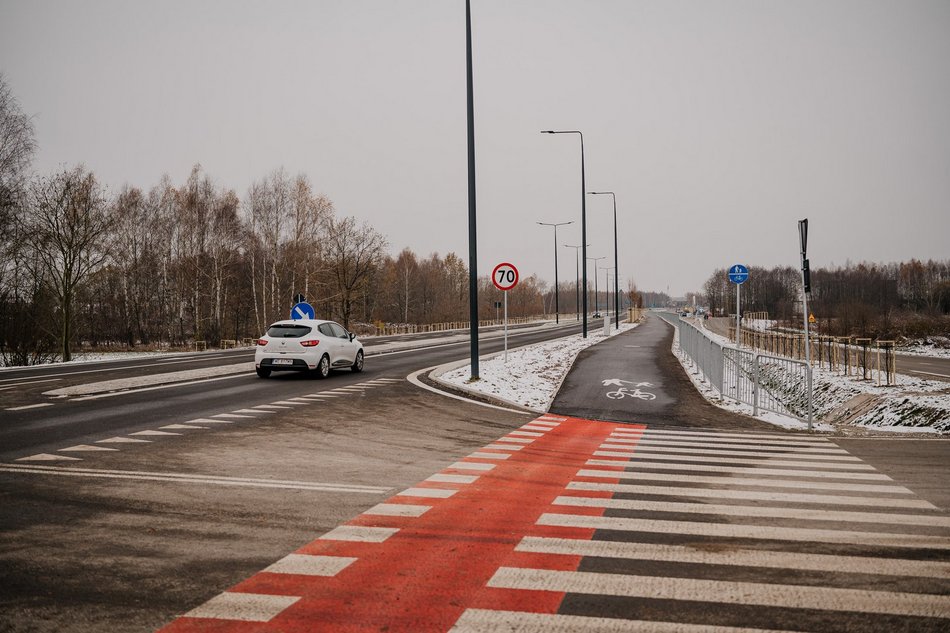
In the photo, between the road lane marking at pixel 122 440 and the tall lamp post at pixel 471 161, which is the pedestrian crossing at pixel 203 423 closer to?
the road lane marking at pixel 122 440

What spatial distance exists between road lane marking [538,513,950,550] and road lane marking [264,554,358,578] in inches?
68.7

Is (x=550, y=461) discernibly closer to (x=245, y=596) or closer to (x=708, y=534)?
(x=708, y=534)

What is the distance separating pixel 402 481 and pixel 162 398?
29.3 ft

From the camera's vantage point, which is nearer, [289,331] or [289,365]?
[289,365]

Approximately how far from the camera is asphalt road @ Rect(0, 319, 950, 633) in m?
3.76

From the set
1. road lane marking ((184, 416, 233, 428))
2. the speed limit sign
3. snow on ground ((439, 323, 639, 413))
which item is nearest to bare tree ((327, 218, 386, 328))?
snow on ground ((439, 323, 639, 413))

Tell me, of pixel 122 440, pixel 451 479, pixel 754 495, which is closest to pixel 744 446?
pixel 754 495

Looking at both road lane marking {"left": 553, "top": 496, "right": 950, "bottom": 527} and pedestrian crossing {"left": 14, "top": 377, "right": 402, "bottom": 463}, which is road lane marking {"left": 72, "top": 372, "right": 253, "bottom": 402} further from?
road lane marking {"left": 553, "top": 496, "right": 950, "bottom": 527}

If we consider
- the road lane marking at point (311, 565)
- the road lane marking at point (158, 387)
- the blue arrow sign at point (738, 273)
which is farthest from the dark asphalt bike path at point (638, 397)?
the road lane marking at point (158, 387)

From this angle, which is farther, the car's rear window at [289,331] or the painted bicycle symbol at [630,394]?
the car's rear window at [289,331]

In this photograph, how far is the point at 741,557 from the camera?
4648 millimetres

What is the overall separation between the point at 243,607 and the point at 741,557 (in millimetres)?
3291

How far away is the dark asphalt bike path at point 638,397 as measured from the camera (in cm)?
1280

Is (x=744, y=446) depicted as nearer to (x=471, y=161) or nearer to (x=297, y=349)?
(x=471, y=161)
